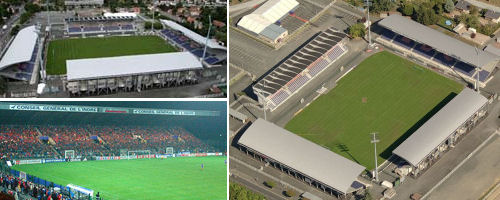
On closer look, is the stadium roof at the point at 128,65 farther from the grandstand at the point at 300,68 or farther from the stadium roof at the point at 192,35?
the grandstand at the point at 300,68

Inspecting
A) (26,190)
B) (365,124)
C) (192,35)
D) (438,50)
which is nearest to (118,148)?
(192,35)

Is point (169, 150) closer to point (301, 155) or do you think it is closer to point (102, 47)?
point (102, 47)

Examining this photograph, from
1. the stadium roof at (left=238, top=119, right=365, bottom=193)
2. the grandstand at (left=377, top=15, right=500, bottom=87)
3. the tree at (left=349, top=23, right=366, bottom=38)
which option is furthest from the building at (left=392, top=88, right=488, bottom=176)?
the tree at (left=349, top=23, right=366, bottom=38)

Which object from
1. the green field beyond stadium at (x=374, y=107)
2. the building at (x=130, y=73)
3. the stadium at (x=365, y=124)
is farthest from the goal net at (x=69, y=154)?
the green field beyond stadium at (x=374, y=107)

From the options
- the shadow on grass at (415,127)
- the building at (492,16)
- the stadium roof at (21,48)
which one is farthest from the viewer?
the building at (492,16)

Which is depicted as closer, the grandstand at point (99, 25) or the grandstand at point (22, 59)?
the grandstand at point (22, 59)

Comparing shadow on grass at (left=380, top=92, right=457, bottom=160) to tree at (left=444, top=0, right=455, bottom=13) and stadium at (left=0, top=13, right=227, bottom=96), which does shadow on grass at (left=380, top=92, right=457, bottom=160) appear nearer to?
tree at (left=444, top=0, right=455, bottom=13)
